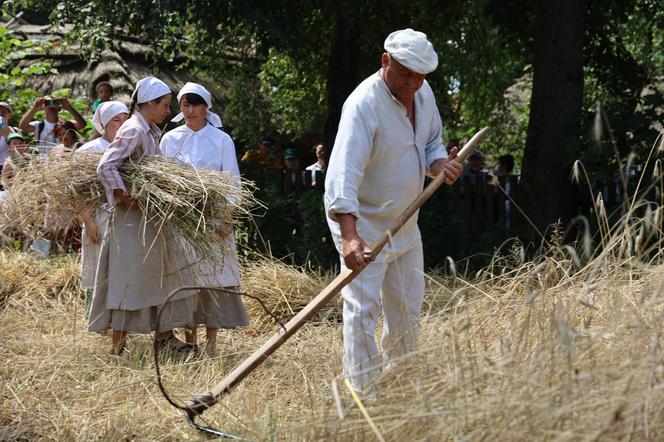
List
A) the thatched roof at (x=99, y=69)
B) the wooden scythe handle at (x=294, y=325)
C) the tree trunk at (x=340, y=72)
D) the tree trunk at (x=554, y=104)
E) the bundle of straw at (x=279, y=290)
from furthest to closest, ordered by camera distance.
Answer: the thatched roof at (x=99, y=69) < the tree trunk at (x=340, y=72) < the tree trunk at (x=554, y=104) < the bundle of straw at (x=279, y=290) < the wooden scythe handle at (x=294, y=325)

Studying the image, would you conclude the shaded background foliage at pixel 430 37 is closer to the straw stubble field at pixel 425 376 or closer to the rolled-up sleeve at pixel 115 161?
the straw stubble field at pixel 425 376

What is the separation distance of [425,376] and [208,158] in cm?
312

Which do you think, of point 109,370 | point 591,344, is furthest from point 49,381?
point 591,344

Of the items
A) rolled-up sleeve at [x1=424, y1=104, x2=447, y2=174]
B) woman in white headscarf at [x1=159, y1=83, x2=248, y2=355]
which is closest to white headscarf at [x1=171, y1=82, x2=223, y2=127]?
woman in white headscarf at [x1=159, y1=83, x2=248, y2=355]

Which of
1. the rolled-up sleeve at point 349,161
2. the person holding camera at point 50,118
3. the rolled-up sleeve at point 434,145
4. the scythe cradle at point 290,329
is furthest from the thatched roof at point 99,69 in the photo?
the scythe cradle at point 290,329

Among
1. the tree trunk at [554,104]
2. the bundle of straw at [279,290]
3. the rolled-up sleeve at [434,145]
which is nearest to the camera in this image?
the rolled-up sleeve at [434,145]

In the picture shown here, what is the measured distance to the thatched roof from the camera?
16.3m

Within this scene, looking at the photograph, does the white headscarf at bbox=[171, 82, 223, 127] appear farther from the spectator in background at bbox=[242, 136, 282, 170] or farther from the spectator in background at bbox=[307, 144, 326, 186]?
the spectator in background at bbox=[307, 144, 326, 186]

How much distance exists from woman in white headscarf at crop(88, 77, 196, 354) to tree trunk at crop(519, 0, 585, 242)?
4.13 metres

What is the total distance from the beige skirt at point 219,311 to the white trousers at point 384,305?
1779 mm

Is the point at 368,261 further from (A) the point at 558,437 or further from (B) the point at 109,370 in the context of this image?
(B) the point at 109,370

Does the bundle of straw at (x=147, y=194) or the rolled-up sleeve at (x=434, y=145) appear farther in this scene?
the bundle of straw at (x=147, y=194)

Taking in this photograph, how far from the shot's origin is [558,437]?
2889 mm

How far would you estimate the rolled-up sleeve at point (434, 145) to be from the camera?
4738mm
